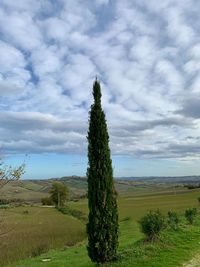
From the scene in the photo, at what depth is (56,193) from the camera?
90125 millimetres

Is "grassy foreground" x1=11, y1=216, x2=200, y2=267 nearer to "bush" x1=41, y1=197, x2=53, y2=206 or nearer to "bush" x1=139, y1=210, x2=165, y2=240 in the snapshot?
"bush" x1=139, y1=210, x2=165, y2=240

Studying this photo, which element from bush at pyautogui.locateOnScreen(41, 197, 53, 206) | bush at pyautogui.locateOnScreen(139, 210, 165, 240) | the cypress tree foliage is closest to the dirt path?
bush at pyautogui.locateOnScreen(139, 210, 165, 240)

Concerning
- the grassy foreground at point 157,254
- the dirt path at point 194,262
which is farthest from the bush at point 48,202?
the dirt path at point 194,262

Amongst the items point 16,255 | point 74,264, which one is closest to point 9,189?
point 74,264

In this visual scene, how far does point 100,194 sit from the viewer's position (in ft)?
49.3

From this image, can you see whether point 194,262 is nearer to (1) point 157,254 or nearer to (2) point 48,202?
(1) point 157,254

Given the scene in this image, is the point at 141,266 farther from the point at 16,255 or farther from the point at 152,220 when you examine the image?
the point at 16,255

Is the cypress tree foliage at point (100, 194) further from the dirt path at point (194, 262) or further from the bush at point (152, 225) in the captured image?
the bush at point (152, 225)

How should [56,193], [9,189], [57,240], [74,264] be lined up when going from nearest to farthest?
[9,189] → [74,264] → [57,240] → [56,193]

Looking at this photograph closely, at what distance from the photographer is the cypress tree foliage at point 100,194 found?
14.9m

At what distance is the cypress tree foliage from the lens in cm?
1491

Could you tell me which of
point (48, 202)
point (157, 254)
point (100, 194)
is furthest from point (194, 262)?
point (48, 202)

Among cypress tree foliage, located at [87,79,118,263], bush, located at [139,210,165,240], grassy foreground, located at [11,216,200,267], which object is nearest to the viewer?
cypress tree foliage, located at [87,79,118,263]

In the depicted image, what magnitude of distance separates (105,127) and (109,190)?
7.57 feet
